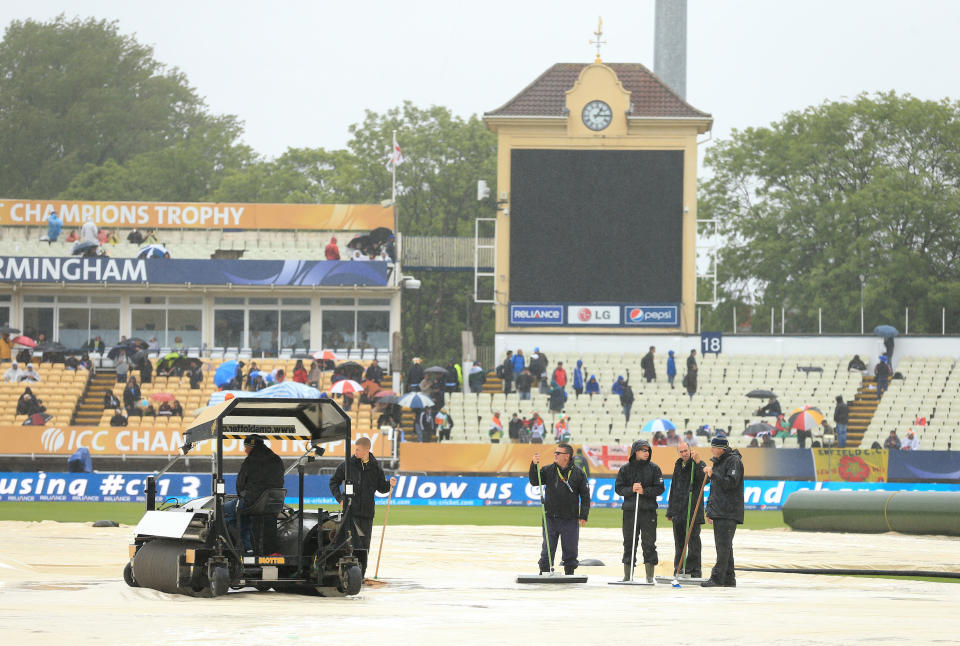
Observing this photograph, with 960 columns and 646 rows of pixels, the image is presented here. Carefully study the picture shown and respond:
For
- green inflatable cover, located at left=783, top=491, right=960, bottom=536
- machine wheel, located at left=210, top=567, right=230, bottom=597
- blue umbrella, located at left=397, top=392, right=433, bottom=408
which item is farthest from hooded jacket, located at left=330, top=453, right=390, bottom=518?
blue umbrella, located at left=397, top=392, right=433, bottom=408

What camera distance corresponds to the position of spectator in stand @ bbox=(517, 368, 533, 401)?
49.5 meters

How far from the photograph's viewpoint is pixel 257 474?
53.4 ft

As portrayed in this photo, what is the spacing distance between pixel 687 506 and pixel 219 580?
647 centimetres

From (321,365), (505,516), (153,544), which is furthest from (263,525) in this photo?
(321,365)

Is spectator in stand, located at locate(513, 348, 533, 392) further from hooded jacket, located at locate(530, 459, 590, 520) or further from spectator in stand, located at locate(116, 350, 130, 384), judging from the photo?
hooded jacket, located at locate(530, 459, 590, 520)

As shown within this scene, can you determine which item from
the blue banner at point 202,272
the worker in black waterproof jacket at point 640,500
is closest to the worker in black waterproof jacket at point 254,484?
the worker in black waterproof jacket at point 640,500

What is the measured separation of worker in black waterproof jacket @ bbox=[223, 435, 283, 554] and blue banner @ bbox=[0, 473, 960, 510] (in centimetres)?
1942

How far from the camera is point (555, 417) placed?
48188 millimetres

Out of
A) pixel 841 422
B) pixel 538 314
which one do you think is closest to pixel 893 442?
pixel 841 422

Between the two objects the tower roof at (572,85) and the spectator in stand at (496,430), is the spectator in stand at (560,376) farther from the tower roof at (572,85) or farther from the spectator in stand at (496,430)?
the tower roof at (572,85)

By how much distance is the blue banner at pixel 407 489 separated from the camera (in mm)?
36750

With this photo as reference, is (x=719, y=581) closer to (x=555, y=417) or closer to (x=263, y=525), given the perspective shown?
(x=263, y=525)

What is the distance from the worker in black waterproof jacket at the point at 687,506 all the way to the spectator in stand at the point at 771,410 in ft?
91.2

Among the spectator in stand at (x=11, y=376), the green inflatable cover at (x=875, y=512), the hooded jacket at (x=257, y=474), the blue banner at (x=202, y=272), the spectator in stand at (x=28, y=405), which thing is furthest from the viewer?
the blue banner at (x=202, y=272)
